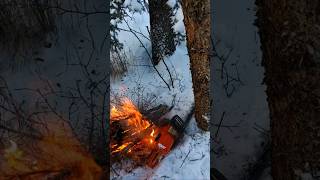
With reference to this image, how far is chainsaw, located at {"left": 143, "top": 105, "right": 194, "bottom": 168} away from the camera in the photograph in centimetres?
254

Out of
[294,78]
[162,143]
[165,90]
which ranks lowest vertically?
[162,143]

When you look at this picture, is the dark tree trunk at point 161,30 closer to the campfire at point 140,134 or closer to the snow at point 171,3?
the snow at point 171,3

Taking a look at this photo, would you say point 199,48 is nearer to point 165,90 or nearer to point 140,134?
point 165,90

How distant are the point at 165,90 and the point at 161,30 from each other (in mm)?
317

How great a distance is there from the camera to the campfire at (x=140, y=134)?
2.54 m

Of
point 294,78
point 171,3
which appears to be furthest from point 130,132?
point 294,78

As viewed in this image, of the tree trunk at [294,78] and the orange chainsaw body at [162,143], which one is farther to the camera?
the orange chainsaw body at [162,143]

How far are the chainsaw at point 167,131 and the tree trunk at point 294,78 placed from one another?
3.72ft

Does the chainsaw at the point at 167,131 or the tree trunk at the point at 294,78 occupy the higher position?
the tree trunk at the point at 294,78

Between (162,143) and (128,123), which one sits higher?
(128,123)

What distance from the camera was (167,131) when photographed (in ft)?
8.33

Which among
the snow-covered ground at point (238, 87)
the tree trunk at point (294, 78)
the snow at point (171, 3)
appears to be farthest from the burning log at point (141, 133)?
the tree trunk at point (294, 78)

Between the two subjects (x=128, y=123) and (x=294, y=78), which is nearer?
(x=294, y=78)

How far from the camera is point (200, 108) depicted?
8.30 ft
